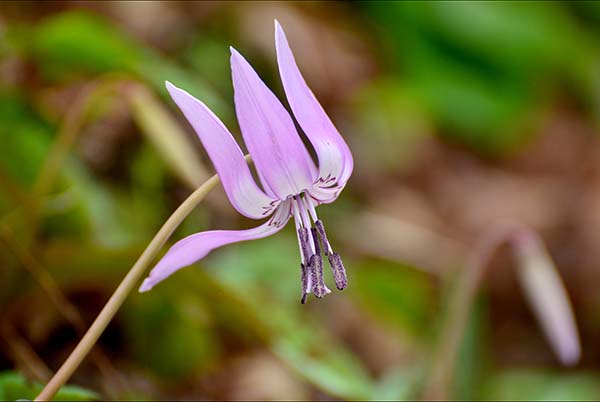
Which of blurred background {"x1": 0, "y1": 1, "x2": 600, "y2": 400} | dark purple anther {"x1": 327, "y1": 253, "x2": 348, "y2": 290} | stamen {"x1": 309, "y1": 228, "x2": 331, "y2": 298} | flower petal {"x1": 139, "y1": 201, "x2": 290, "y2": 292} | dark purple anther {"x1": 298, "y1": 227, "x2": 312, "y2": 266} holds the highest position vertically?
flower petal {"x1": 139, "y1": 201, "x2": 290, "y2": 292}

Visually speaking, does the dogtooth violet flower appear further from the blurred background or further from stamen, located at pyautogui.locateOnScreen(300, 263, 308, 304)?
the blurred background

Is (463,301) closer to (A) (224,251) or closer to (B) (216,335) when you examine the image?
(B) (216,335)

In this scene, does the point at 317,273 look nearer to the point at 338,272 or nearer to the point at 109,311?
the point at 338,272

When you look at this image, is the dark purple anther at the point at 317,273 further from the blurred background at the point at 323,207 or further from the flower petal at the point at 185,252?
the blurred background at the point at 323,207

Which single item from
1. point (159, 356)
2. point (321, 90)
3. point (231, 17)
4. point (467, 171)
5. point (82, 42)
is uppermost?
point (82, 42)

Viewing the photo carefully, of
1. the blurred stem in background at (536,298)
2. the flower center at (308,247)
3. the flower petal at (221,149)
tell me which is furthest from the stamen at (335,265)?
the blurred stem in background at (536,298)

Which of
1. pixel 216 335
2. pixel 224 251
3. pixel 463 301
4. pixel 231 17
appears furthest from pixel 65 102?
pixel 463 301

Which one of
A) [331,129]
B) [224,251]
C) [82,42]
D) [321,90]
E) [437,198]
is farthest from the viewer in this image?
[437,198]

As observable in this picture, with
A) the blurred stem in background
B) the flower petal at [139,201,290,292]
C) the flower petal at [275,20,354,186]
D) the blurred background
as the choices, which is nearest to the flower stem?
the flower petal at [139,201,290,292]
